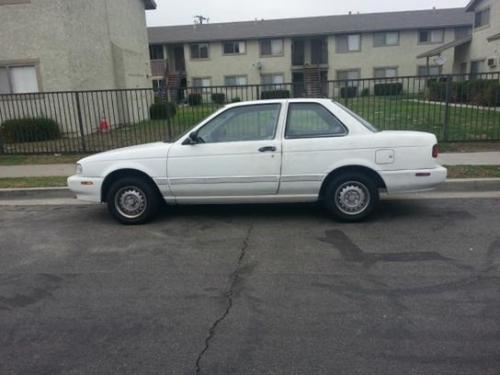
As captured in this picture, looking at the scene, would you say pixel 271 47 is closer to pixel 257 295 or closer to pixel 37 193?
pixel 37 193

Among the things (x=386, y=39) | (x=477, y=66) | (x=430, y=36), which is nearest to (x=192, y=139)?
(x=477, y=66)

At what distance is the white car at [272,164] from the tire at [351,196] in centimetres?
1

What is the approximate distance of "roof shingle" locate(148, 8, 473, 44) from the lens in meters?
36.3

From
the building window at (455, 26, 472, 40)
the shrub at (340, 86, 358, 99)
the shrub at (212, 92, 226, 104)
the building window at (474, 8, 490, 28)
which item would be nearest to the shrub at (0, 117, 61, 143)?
the shrub at (212, 92, 226, 104)

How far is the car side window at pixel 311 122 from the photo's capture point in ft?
19.0

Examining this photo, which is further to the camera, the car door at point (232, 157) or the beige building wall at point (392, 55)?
the beige building wall at point (392, 55)

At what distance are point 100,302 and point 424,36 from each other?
1515 inches

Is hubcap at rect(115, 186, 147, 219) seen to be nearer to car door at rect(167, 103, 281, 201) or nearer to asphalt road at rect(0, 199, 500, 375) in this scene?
asphalt road at rect(0, 199, 500, 375)

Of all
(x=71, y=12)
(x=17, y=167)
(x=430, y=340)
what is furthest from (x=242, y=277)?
(x=71, y=12)

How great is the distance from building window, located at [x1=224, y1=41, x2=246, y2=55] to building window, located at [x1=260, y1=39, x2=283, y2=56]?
1.63m

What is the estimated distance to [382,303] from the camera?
3.65m

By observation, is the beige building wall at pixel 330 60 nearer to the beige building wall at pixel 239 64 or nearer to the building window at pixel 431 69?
the beige building wall at pixel 239 64

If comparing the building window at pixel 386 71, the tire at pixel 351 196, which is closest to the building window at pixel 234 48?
the building window at pixel 386 71

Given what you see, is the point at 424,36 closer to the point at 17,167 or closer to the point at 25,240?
the point at 17,167
